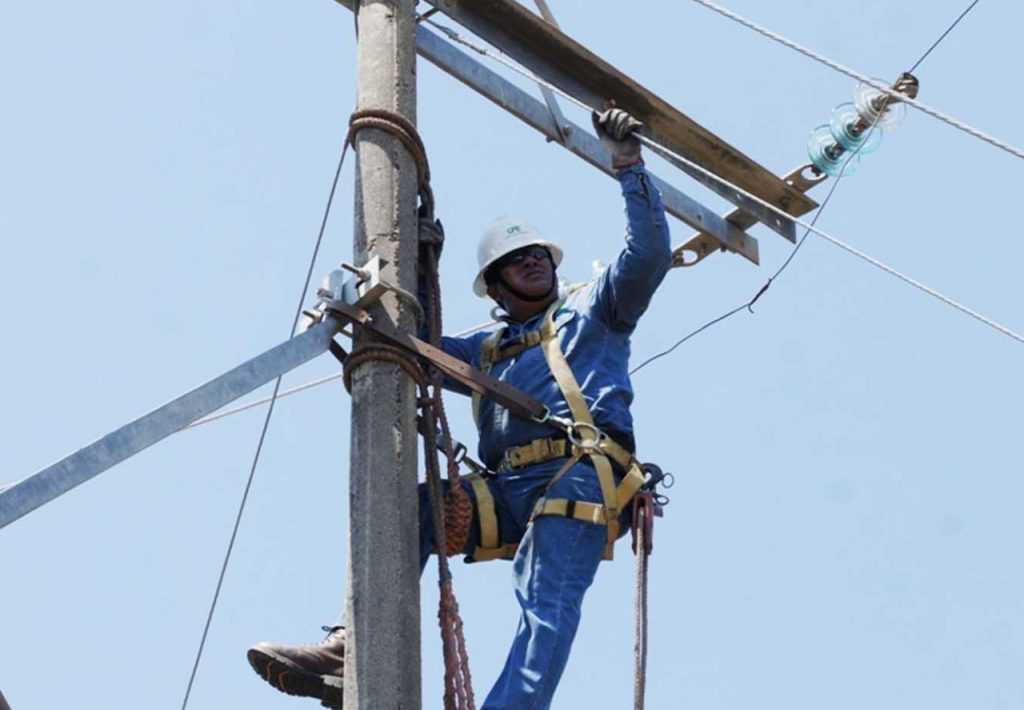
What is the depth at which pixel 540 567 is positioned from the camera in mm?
7875

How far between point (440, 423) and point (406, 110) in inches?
39.3

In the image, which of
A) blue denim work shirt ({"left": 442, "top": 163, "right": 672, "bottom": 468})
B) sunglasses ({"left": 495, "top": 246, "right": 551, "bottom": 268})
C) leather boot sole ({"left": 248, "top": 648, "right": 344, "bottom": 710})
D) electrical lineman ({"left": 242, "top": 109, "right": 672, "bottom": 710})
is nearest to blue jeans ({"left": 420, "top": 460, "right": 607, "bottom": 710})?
electrical lineman ({"left": 242, "top": 109, "right": 672, "bottom": 710})

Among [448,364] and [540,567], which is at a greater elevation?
[448,364]

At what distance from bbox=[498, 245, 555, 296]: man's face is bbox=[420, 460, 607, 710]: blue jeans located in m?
0.89

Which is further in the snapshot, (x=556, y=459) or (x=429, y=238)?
(x=556, y=459)

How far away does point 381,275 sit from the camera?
7.48 m

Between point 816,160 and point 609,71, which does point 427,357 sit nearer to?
point 609,71

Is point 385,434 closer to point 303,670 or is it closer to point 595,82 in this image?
point 303,670

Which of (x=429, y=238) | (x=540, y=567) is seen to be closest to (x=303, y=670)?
(x=540, y=567)

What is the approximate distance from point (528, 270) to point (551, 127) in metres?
0.51

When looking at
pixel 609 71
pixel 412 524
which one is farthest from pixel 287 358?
pixel 609 71

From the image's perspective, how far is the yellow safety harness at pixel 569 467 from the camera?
8.02 m

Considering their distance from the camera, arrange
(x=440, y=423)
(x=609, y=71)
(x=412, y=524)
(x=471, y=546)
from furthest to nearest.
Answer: (x=609, y=71), (x=471, y=546), (x=440, y=423), (x=412, y=524)

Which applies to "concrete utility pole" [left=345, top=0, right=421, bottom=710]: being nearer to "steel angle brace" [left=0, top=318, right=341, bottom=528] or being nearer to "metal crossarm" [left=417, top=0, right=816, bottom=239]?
"steel angle brace" [left=0, top=318, right=341, bottom=528]
